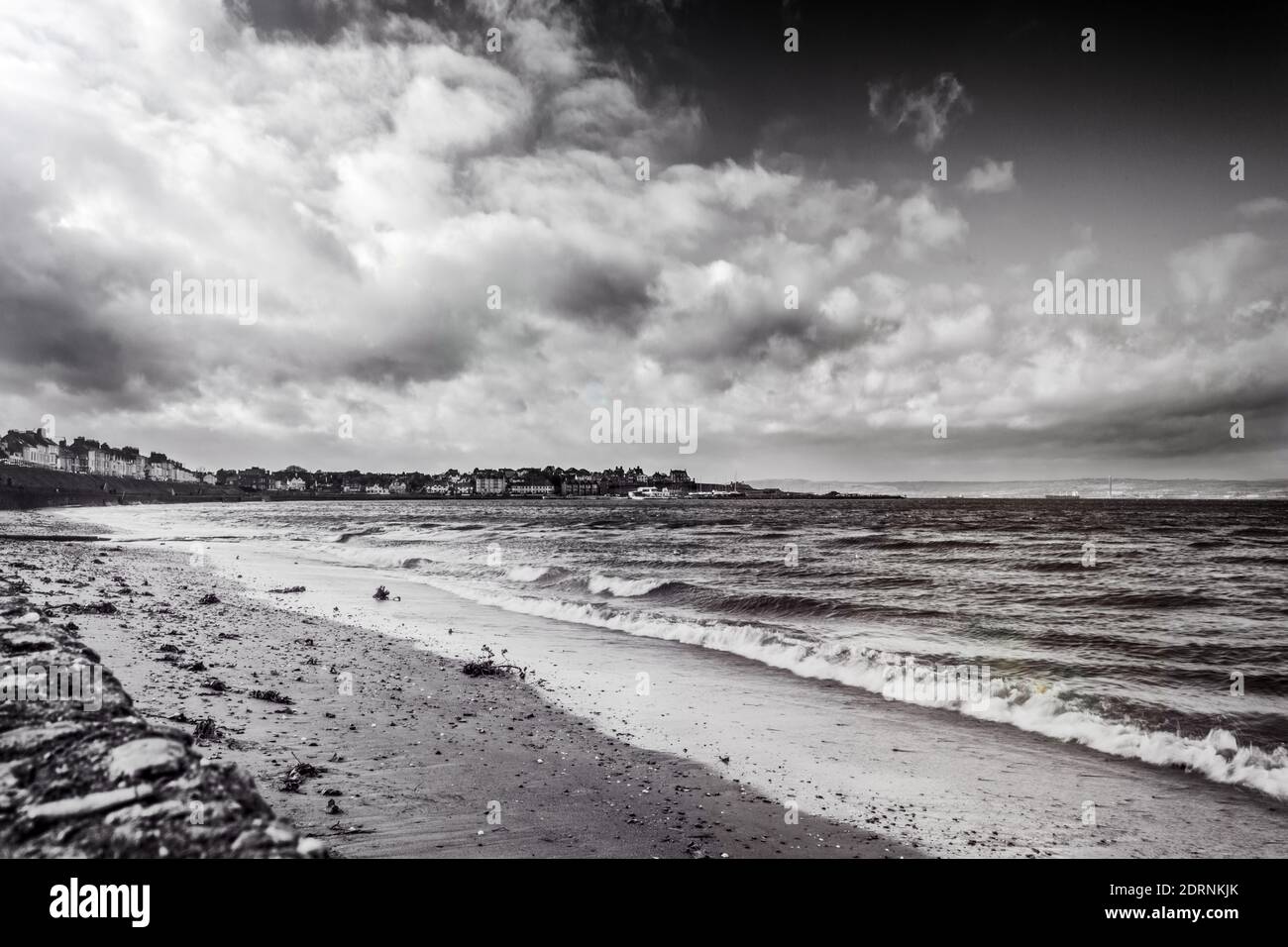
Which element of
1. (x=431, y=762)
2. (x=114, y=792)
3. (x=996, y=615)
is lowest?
(x=996, y=615)

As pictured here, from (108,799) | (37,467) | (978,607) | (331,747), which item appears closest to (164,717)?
(331,747)

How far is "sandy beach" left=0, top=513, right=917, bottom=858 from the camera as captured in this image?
17.7 feet

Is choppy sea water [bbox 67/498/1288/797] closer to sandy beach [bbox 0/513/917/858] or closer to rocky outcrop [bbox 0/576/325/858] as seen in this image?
sandy beach [bbox 0/513/917/858]

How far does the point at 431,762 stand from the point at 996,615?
18.0 metres

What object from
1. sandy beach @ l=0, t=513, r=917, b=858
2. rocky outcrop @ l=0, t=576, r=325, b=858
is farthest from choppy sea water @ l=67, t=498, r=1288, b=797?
rocky outcrop @ l=0, t=576, r=325, b=858

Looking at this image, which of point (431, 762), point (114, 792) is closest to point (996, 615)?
point (431, 762)

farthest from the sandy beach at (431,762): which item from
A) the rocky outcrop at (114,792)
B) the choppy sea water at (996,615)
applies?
the choppy sea water at (996,615)

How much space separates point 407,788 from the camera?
6.15 meters

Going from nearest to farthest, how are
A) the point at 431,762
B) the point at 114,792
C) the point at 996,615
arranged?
the point at 114,792
the point at 431,762
the point at 996,615

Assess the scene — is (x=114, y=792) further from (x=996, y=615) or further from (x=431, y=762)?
(x=996, y=615)

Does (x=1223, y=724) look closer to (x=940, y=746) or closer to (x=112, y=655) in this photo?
(x=940, y=746)

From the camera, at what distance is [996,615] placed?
18.9m

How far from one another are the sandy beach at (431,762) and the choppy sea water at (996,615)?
20.6 feet
